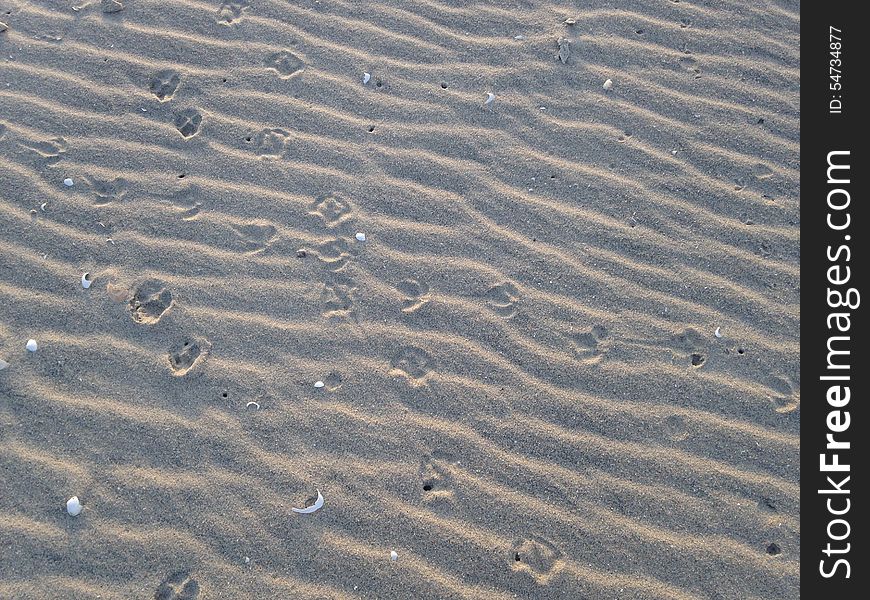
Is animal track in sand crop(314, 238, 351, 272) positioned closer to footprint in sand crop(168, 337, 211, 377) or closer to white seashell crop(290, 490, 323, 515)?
footprint in sand crop(168, 337, 211, 377)

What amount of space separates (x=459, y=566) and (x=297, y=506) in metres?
0.69

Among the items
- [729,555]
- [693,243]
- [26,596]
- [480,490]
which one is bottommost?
[26,596]

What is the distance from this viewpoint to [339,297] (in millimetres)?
3117

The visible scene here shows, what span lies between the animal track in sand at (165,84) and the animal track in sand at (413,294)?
5.42 feet

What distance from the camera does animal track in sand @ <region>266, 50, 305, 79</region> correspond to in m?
3.68

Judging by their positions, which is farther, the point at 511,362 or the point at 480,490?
the point at 511,362

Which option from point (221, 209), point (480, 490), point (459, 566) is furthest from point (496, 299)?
point (221, 209)

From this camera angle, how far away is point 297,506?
273 cm

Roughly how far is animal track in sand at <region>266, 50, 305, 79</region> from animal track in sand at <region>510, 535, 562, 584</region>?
8.67 ft

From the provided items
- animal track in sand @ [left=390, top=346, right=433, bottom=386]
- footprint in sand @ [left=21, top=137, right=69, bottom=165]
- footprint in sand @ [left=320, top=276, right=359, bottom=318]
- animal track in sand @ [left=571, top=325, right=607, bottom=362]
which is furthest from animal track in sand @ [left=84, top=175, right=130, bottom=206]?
animal track in sand @ [left=571, top=325, right=607, bottom=362]

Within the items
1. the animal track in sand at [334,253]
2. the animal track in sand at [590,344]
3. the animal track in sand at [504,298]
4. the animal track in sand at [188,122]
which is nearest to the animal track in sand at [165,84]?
the animal track in sand at [188,122]

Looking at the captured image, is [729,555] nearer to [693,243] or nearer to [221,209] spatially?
[693,243]

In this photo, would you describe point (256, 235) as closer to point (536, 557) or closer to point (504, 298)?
point (504, 298)
